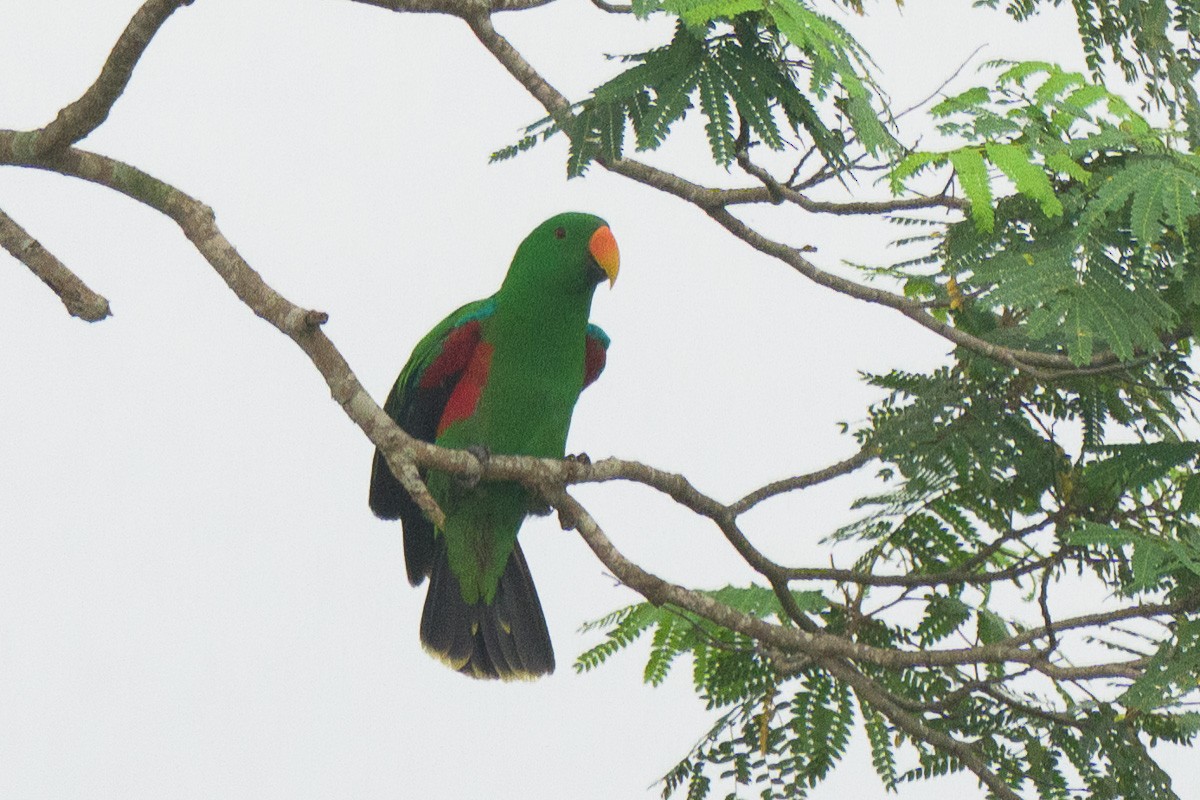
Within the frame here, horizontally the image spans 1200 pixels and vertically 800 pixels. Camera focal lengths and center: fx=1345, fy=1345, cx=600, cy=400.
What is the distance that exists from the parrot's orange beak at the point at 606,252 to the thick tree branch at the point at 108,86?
1.34 meters

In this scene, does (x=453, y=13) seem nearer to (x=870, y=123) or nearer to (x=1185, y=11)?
(x=870, y=123)

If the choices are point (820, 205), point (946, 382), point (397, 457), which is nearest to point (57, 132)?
point (397, 457)

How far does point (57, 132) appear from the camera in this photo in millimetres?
3350

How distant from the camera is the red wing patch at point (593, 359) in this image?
4324 millimetres

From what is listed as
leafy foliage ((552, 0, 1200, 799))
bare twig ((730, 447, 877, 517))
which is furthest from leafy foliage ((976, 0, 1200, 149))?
bare twig ((730, 447, 877, 517))

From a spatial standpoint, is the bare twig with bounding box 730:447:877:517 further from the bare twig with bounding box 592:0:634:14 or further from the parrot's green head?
the bare twig with bounding box 592:0:634:14

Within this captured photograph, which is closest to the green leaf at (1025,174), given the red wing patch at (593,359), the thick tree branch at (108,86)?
the red wing patch at (593,359)

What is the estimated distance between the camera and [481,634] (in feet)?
13.8

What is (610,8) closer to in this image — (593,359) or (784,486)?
(593,359)

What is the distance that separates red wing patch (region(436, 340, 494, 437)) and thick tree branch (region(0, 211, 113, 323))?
109 centimetres

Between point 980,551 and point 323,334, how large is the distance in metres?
1.85

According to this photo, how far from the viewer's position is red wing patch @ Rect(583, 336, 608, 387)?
14.2 ft

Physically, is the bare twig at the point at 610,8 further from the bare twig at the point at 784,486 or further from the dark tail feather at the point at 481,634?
the dark tail feather at the point at 481,634

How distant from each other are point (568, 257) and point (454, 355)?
45cm
